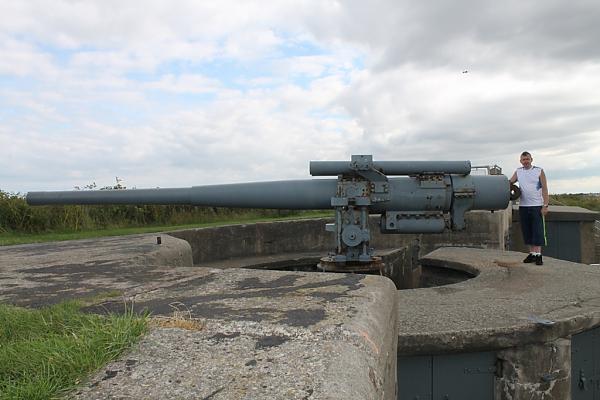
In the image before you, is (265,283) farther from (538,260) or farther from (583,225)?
(583,225)

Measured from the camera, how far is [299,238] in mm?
9164

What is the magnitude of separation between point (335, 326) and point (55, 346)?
94cm

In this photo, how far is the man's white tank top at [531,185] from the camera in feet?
16.9

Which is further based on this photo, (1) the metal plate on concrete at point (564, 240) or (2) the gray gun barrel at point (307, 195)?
A: (1) the metal plate on concrete at point (564, 240)

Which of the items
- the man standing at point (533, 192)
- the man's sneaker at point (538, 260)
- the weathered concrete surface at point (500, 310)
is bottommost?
the weathered concrete surface at point (500, 310)

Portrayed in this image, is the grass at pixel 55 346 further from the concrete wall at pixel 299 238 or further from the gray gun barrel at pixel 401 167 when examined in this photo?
the concrete wall at pixel 299 238

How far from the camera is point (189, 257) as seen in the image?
5.54m

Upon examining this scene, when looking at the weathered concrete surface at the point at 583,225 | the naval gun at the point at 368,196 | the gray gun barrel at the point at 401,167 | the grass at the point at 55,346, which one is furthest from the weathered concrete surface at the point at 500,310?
the weathered concrete surface at the point at 583,225

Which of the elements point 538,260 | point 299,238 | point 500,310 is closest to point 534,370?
point 500,310

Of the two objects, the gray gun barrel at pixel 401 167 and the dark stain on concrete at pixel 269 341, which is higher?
the gray gun barrel at pixel 401 167

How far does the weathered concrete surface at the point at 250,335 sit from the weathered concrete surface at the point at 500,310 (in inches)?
27.8

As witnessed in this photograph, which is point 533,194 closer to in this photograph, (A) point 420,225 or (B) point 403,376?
(A) point 420,225

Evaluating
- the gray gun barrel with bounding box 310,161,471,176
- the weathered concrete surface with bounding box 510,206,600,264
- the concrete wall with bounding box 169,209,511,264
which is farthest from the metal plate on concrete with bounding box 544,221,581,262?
the gray gun barrel with bounding box 310,161,471,176

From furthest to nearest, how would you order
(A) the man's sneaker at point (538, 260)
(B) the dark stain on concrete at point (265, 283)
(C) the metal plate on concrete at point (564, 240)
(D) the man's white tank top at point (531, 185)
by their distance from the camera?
(C) the metal plate on concrete at point (564, 240), (A) the man's sneaker at point (538, 260), (D) the man's white tank top at point (531, 185), (B) the dark stain on concrete at point (265, 283)
